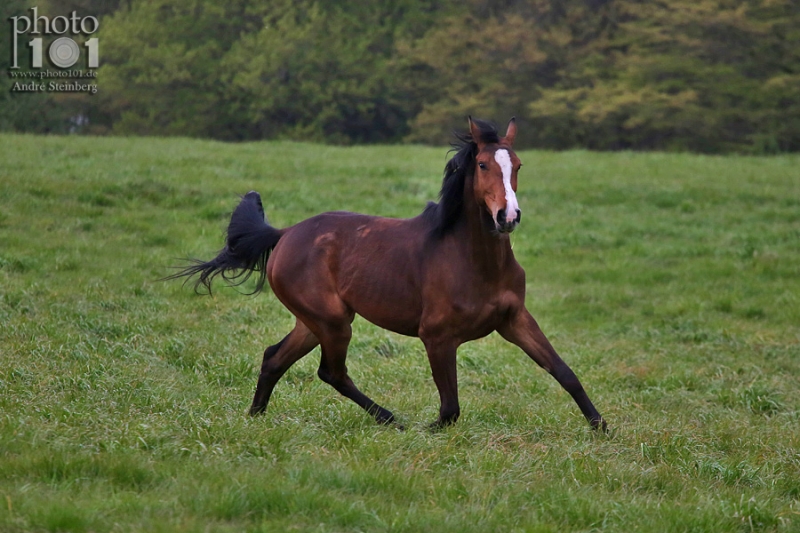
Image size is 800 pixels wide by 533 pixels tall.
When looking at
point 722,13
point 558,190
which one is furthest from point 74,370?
point 722,13

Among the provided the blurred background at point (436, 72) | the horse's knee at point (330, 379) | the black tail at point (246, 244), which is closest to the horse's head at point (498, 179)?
the horse's knee at point (330, 379)

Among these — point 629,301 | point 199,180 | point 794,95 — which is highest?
point 794,95

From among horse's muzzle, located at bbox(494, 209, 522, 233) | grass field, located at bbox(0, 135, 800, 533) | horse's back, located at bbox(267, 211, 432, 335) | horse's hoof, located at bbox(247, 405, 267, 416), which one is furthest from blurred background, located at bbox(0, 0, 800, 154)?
horse's muzzle, located at bbox(494, 209, 522, 233)

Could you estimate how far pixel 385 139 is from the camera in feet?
152

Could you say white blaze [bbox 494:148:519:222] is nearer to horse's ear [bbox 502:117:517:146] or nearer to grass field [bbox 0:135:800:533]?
horse's ear [bbox 502:117:517:146]

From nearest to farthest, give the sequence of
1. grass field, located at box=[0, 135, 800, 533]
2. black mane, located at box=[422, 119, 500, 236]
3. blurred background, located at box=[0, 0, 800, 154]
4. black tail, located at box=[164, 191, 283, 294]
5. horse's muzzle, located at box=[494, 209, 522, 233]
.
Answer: grass field, located at box=[0, 135, 800, 533]
horse's muzzle, located at box=[494, 209, 522, 233]
black mane, located at box=[422, 119, 500, 236]
black tail, located at box=[164, 191, 283, 294]
blurred background, located at box=[0, 0, 800, 154]

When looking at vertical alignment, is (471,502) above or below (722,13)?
below

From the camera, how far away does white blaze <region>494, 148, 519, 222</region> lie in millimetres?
5650

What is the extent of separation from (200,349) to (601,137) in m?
35.7

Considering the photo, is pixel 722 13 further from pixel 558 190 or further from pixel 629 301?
pixel 629 301

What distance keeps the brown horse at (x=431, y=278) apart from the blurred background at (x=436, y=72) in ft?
97.9

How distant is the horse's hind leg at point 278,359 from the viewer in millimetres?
6781

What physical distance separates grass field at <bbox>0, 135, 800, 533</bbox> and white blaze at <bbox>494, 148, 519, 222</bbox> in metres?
1.35

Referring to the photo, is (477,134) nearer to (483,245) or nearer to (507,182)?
(507,182)
